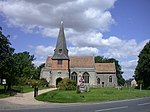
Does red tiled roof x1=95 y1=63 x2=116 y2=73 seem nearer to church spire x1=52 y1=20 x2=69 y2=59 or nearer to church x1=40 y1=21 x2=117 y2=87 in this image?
church x1=40 y1=21 x2=117 y2=87

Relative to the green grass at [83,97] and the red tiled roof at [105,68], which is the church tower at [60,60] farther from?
the green grass at [83,97]

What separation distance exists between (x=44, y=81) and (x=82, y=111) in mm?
62005

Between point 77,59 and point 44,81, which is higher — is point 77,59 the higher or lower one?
the higher one

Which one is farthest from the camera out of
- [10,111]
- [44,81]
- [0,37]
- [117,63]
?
[117,63]

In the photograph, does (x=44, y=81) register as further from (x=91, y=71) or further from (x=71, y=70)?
(x=91, y=71)

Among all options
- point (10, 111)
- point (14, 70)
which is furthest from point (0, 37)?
point (10, 111)

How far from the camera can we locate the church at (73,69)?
80.3 meters

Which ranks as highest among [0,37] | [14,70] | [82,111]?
[0,37]

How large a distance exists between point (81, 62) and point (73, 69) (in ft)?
12.0

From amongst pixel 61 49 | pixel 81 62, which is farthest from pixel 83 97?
pixel 81 62

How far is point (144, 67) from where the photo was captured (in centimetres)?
6950

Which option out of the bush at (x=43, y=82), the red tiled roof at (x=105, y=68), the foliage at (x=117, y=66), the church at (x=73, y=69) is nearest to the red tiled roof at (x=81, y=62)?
the church at (x=73, y=69)

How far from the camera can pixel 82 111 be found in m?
17.5

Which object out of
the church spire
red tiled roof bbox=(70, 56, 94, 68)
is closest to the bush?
the church spire
